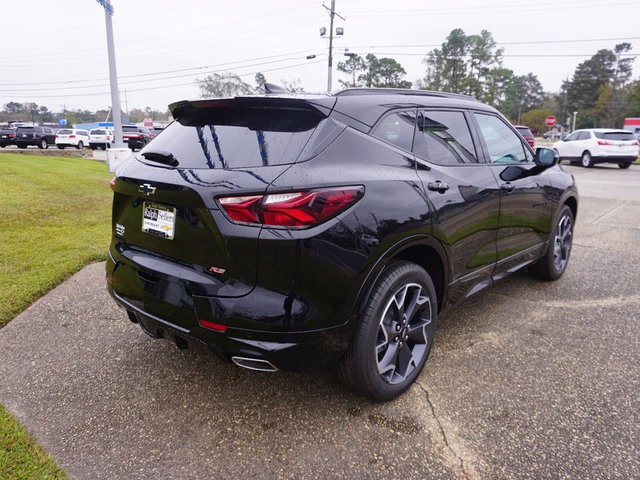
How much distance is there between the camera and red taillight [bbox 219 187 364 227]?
1.94 meters

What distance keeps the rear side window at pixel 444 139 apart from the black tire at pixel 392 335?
0.74 m

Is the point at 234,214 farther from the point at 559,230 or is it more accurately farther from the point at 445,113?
the point at 559,230

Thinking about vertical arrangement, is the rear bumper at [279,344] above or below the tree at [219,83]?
below

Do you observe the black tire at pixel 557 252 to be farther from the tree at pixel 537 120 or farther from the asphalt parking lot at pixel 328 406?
the tree at pixel 537 120

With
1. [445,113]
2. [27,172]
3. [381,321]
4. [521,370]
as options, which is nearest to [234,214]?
[381,321]

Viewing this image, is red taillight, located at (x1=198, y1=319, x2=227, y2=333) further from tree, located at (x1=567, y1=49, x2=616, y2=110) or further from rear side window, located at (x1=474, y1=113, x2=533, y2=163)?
tree, located at (x1=567, y1=49, x2=616, y2=110)

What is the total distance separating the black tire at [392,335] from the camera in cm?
224

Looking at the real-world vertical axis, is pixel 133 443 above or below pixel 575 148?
below

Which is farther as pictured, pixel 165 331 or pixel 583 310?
pixel 583 310

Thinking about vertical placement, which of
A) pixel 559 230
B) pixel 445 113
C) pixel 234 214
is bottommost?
pixel 559 230

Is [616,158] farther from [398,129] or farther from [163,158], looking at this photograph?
[163,158]

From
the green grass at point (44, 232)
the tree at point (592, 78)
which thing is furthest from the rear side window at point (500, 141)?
the tree at point (592, 78)

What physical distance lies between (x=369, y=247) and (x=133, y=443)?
152 centimetres

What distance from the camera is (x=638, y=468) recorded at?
204 cm
